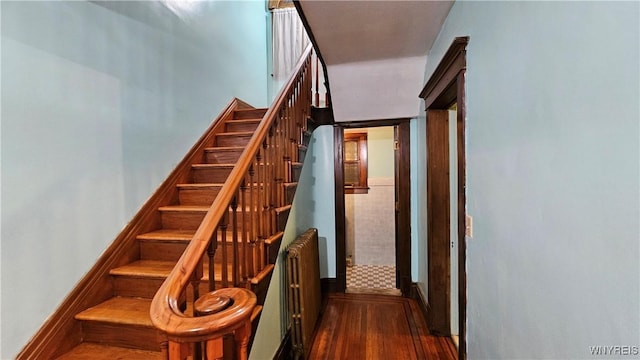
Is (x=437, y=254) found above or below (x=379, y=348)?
above

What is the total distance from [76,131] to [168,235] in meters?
0.86

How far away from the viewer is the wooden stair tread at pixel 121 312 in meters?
1.52

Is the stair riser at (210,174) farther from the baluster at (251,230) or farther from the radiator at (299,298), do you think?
the baluster at (251,230)

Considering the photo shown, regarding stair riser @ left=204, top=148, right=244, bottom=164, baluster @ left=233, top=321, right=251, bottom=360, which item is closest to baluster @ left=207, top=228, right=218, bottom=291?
baluster @ left=233, top=321, right=251, bottom=360

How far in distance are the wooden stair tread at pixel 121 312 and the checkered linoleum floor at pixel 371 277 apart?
8.56 ft

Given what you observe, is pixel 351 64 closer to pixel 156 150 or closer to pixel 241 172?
pixel 241 172

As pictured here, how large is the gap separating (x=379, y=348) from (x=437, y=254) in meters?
0.95

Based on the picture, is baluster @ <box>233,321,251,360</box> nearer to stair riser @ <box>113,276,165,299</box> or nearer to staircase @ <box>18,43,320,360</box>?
staircase @ <box>18,43,320,360</box>

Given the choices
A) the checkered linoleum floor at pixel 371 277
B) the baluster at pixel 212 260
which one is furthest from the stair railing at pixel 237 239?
the checkered linoleum floor at pixel 371 277

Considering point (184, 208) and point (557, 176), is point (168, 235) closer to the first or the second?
point (184, 208)

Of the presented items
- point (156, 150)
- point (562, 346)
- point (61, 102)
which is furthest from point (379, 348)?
point (61, 102)

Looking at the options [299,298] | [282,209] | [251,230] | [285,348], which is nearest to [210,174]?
[282,209]

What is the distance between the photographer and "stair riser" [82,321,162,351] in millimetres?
1518

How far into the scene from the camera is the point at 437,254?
247 cm
